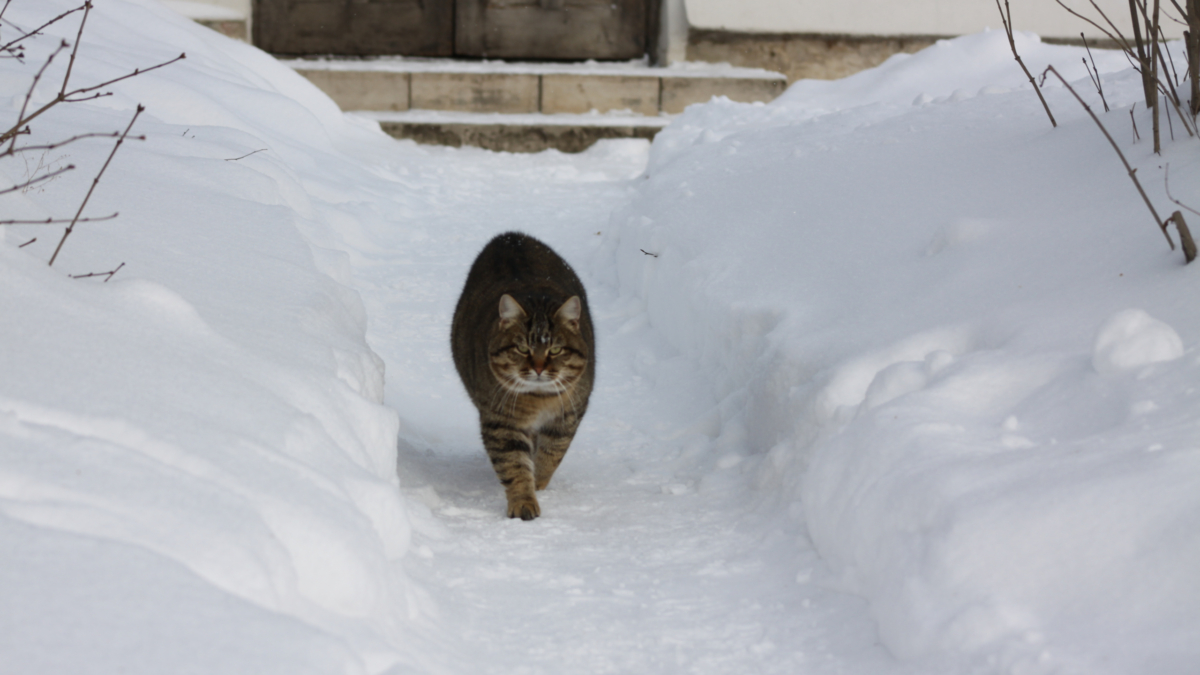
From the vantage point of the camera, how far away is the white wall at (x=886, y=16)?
9.39 meters

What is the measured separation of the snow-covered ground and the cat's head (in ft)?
1.38

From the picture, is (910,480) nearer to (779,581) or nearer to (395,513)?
(779,581)

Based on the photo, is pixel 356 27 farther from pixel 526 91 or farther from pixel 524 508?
pixel 524 508

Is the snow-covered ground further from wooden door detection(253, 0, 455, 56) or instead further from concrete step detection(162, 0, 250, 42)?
wooden door detection(253, 0, 455, 56)

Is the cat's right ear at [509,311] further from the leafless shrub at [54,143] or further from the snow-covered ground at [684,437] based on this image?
the leafless shrub at [54,143]

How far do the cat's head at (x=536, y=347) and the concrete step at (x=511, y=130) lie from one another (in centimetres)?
593

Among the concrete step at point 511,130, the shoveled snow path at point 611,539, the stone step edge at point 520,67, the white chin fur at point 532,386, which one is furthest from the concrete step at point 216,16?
the white chin fur at point 532,386

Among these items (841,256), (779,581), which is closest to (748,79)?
(841,256)

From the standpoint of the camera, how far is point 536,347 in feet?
11.4

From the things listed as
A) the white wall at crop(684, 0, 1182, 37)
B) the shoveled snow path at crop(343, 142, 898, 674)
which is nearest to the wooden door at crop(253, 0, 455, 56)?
the white wall at crop(684, 0, 1182, 37)

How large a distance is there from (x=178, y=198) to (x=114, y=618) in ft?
7.72

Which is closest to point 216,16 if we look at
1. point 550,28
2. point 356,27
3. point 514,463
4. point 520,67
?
point 356,27

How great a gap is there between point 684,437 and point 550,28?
698 cm

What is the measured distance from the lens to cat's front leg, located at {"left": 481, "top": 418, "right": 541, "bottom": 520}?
10.9 ft
